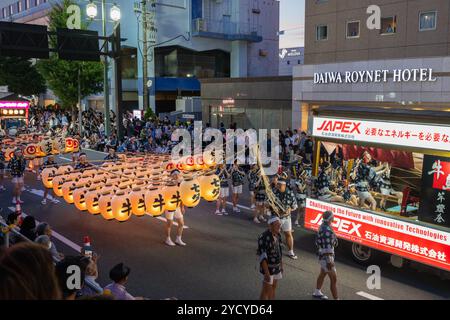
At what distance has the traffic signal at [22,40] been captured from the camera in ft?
60.4

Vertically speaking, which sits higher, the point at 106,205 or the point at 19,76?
the point at 19,76

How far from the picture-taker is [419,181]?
31.8ft

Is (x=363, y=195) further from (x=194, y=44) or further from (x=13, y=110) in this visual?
(x=194, y=44)

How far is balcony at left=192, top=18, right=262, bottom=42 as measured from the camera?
43037mm

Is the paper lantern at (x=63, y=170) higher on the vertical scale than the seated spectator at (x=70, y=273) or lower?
higher

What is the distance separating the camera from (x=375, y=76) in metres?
23.2

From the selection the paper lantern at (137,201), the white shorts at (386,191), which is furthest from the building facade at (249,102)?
the paper lantern at (137,201)

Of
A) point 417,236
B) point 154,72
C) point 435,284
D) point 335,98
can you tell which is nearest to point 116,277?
point 417,236

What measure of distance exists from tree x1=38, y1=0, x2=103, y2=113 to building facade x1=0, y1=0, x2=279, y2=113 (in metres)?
6.85

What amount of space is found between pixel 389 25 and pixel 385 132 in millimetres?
17183

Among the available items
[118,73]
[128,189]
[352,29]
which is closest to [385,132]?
[128,189]

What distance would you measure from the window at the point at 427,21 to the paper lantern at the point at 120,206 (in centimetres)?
1881

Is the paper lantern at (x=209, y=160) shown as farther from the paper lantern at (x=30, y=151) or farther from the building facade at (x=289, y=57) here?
the building facade at (x=289, y=57)

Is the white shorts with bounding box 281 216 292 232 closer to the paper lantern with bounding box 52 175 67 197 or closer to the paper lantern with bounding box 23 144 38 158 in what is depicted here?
the paper lantern with bounding box 52 175 67 197
